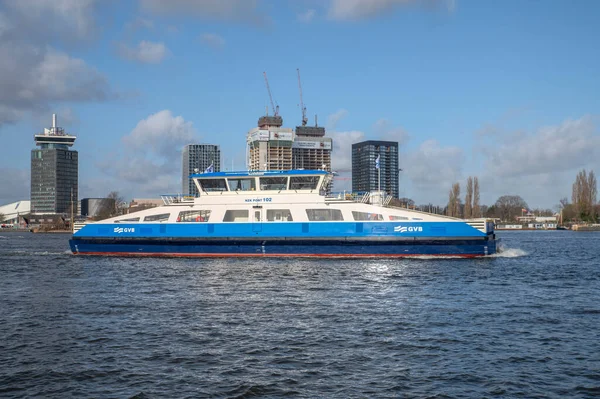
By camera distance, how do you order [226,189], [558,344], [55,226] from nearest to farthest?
1. [558,344]
2. [226,189]
3. [55,226]

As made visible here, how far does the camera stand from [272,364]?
11219 millimetres

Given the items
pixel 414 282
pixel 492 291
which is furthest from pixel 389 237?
pixel 492 291

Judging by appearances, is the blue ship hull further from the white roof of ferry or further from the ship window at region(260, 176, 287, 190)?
the white roof of ferry

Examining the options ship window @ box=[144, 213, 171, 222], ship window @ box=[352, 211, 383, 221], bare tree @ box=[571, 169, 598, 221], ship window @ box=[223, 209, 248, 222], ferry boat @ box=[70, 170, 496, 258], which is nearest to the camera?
ferry boat @ box=[70, 170, 496, 258]

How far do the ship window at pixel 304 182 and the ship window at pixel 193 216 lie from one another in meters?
5.77

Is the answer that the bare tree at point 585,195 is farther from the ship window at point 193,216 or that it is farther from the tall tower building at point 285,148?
the ship window at point 193,216

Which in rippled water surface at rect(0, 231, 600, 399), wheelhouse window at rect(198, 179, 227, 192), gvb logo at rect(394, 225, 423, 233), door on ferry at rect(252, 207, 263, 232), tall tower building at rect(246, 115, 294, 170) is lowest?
rippled water surface at rect(0, 231, 600, 399)

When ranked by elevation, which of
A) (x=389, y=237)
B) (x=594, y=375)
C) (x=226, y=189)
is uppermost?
(x=226, y=189)

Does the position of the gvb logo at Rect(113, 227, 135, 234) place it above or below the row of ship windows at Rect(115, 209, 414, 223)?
below

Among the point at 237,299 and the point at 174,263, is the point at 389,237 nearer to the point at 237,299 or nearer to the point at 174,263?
the point at 174,263

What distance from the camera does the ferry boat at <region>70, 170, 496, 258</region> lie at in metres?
31.4

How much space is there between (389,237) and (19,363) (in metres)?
23.1

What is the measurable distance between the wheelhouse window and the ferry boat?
6 cm

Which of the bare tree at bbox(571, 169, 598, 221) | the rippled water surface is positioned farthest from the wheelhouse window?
the bare tree at bbox(571, 169, 598, 221)
